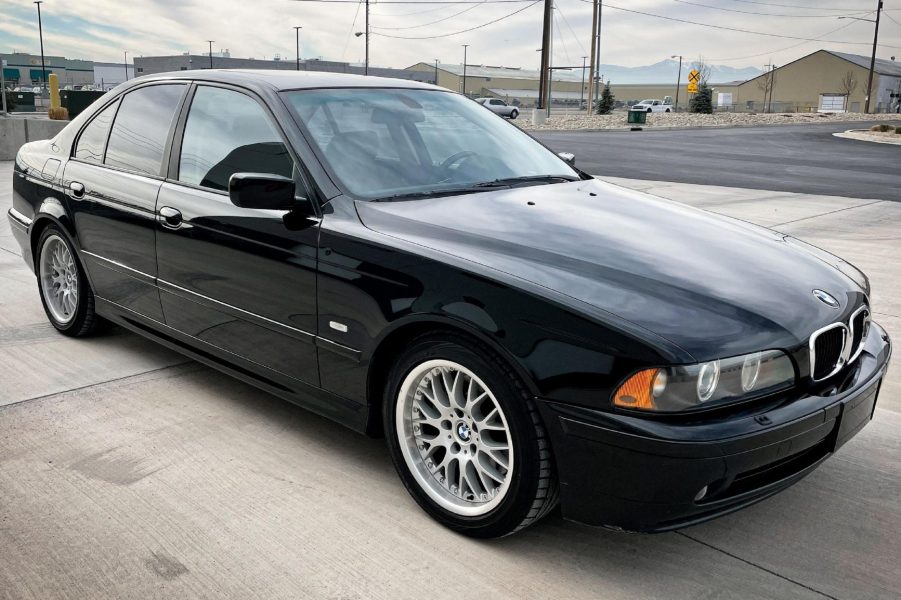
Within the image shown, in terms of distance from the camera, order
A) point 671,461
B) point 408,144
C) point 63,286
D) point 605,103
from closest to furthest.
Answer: point 671,461
point 408,144
point 63,286
point 605,103

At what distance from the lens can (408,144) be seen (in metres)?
3.63

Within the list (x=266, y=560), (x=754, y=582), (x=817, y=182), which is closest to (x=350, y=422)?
(x=266, y=560)

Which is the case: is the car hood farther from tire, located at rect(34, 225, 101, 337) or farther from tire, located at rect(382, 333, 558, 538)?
tire, located at rect(34, 225, 101, 337)

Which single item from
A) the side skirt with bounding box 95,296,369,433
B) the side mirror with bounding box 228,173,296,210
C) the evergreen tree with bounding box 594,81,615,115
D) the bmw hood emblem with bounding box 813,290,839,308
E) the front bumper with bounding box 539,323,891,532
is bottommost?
the side skirt with bounding box 95,296,369,433

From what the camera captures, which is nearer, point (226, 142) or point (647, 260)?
point (647, 260)

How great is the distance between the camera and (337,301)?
10.1 feet

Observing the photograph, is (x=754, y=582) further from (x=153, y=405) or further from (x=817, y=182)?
(x=817, y=182)

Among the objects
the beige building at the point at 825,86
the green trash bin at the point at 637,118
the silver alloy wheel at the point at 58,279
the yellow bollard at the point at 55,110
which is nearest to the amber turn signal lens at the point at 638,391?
the silver alloy wheel at the point at 58,279

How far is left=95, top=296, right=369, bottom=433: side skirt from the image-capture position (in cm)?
320

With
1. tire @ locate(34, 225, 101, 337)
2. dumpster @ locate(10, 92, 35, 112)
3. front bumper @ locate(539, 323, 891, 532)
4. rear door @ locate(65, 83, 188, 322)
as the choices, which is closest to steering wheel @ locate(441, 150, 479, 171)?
rear door @ locate(65, 83, 188, 322)

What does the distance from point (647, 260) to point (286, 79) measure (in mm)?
1947

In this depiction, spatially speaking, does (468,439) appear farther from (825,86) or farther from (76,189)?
(825,86)

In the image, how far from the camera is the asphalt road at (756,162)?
14395 millimetres

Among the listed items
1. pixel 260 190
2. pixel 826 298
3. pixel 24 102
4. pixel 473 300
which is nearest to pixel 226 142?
pixel 260 190
